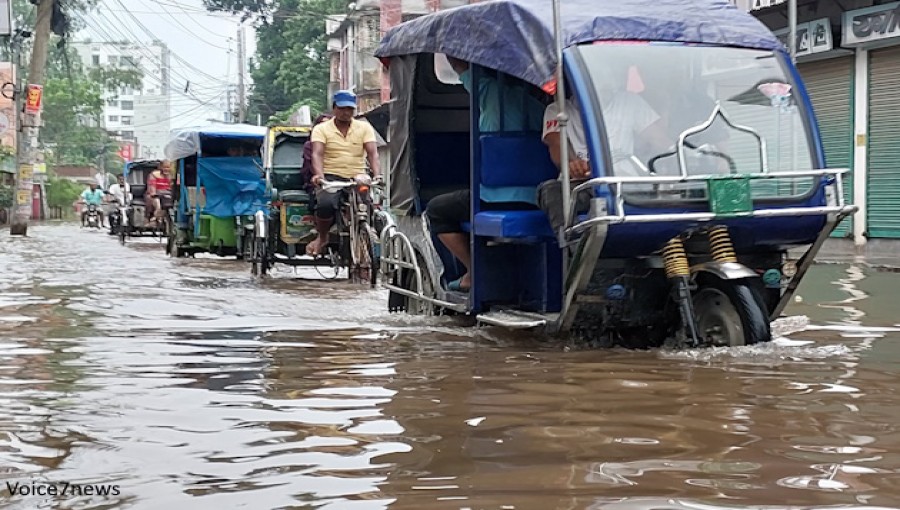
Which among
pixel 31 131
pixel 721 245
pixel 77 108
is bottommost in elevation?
pixel 721 245

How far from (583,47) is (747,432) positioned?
2.56 meters

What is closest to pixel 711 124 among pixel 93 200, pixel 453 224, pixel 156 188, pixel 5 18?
pixel 453 224

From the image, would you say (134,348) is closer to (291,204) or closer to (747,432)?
(747,432)

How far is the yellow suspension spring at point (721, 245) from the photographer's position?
→ 233 inches

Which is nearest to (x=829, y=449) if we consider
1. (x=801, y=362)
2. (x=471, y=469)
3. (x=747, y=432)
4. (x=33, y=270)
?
(x=747, y=432)

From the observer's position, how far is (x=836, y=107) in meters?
18.2

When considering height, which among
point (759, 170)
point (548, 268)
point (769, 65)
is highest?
point (769, 65)

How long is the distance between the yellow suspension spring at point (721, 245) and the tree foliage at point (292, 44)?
4691cm

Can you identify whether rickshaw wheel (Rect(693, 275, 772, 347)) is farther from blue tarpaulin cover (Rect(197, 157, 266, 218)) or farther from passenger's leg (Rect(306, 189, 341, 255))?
blue tarpaulin cover (Rect(197, 157, 266, 218))

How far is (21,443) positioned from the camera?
3.92 meters

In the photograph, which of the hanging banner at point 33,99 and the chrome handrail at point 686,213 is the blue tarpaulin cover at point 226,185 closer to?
the hanging banner at point 33,99

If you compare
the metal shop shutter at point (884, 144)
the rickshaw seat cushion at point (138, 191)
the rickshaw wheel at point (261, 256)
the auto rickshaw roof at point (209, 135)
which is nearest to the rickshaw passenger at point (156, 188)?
the rickshaw seat cushion at point (138, 191)

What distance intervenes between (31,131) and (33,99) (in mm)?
837

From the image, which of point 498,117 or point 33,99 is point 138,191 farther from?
point 498,117
